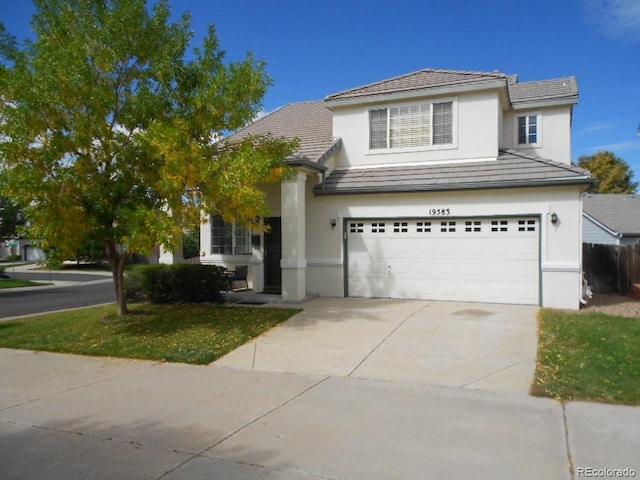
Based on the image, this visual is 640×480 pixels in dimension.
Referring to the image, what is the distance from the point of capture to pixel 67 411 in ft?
18.1

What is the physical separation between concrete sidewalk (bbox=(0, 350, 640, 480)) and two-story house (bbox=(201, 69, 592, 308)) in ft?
21.3

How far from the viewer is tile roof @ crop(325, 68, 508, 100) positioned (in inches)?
517

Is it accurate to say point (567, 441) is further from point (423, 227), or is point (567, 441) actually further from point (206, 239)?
point (206, 239)

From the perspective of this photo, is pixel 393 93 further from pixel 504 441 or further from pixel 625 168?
pixel 625 168

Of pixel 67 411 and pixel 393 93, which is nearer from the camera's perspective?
pixel 67 411

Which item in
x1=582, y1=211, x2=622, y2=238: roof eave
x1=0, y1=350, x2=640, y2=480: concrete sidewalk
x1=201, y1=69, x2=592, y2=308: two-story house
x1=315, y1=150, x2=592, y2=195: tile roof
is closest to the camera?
x1=0, y1=350, x2=640, y2=480: concrete sidewalk

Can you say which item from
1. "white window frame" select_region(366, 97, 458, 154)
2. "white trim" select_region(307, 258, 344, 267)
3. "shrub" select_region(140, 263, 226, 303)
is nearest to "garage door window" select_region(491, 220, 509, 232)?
"white window frame" select_region(366, 97, 458, 154)

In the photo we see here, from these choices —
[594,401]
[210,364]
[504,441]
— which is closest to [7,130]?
[210,364]

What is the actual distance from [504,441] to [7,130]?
908 cm

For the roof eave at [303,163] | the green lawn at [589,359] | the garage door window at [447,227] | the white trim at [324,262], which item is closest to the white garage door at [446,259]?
the garage door window at [447,227]

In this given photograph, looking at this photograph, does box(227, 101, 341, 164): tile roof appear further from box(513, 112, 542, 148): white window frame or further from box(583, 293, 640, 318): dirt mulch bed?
box(583, 293, 640, 318): dirt mulch bed

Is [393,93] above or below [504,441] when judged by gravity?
above

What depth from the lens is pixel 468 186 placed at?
1205cm

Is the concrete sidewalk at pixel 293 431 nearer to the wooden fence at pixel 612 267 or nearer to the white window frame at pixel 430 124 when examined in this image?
the white window frame at pixel 430 124
